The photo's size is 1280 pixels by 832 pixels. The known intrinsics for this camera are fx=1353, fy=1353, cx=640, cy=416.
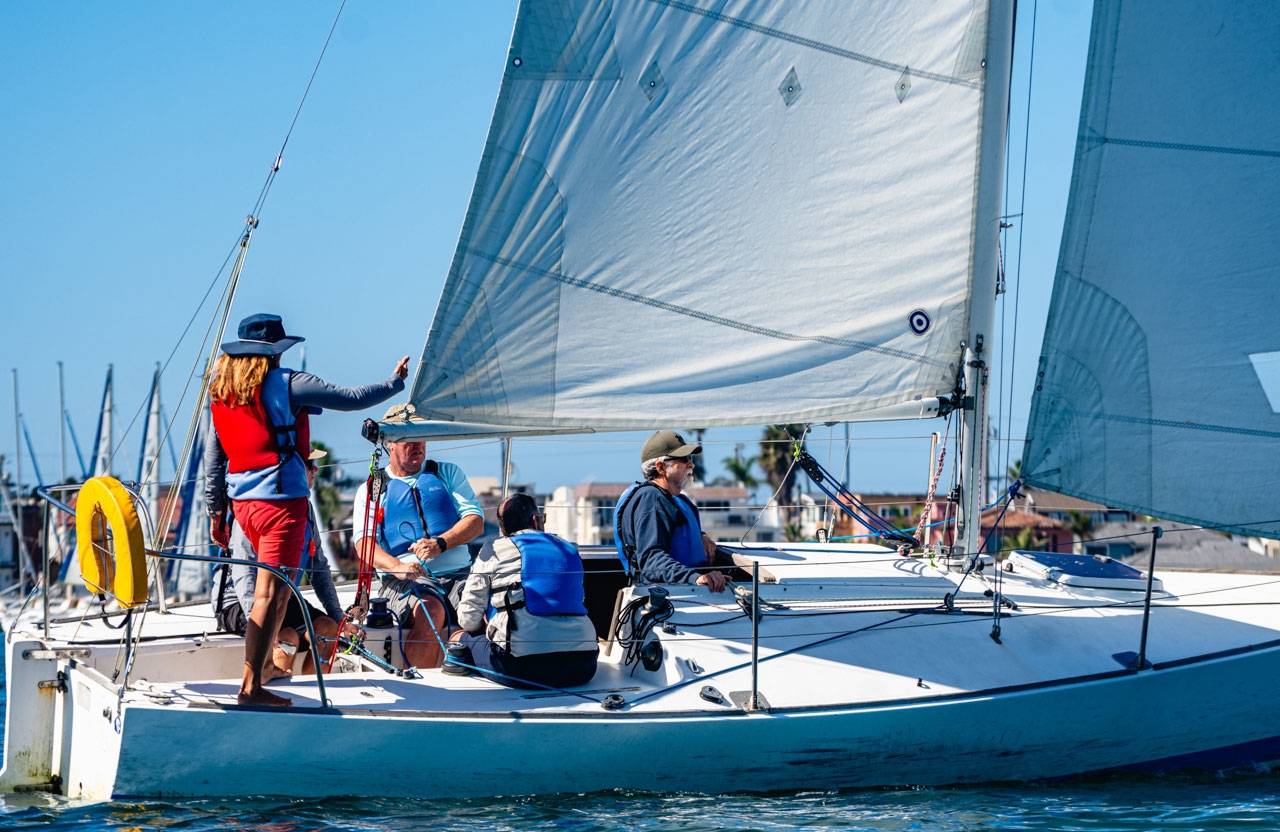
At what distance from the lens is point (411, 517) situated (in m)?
7.20

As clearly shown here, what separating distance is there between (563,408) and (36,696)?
9.12ft

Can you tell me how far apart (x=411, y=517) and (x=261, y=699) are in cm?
170

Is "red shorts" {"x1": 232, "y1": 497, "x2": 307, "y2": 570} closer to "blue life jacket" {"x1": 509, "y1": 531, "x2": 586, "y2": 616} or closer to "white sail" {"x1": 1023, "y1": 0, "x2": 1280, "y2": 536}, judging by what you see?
"blue life jacket" {"x1": 509, "y1": 531, "x2": 586, "y2": 616}

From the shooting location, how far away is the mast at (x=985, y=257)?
694 cm

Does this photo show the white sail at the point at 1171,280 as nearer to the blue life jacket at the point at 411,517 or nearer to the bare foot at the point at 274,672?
the blue life jacket at the point at 411,517

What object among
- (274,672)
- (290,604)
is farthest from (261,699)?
(290,604)

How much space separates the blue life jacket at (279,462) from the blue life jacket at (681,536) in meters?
1.68

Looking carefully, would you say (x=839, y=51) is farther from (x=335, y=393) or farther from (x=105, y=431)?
(x=105, y=431)

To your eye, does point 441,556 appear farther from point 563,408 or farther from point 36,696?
point 36,696

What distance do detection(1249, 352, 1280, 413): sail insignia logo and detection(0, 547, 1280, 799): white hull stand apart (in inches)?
43.3

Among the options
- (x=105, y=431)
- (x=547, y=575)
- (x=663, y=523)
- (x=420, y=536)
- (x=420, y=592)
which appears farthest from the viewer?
(x=105, y=431)

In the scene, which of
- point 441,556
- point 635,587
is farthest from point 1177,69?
point 441,556

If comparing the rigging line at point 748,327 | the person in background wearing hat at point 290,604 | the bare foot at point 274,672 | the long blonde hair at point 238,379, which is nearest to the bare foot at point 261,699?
the bare foot at point 274,672

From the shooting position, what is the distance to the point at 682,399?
6.89 meters
